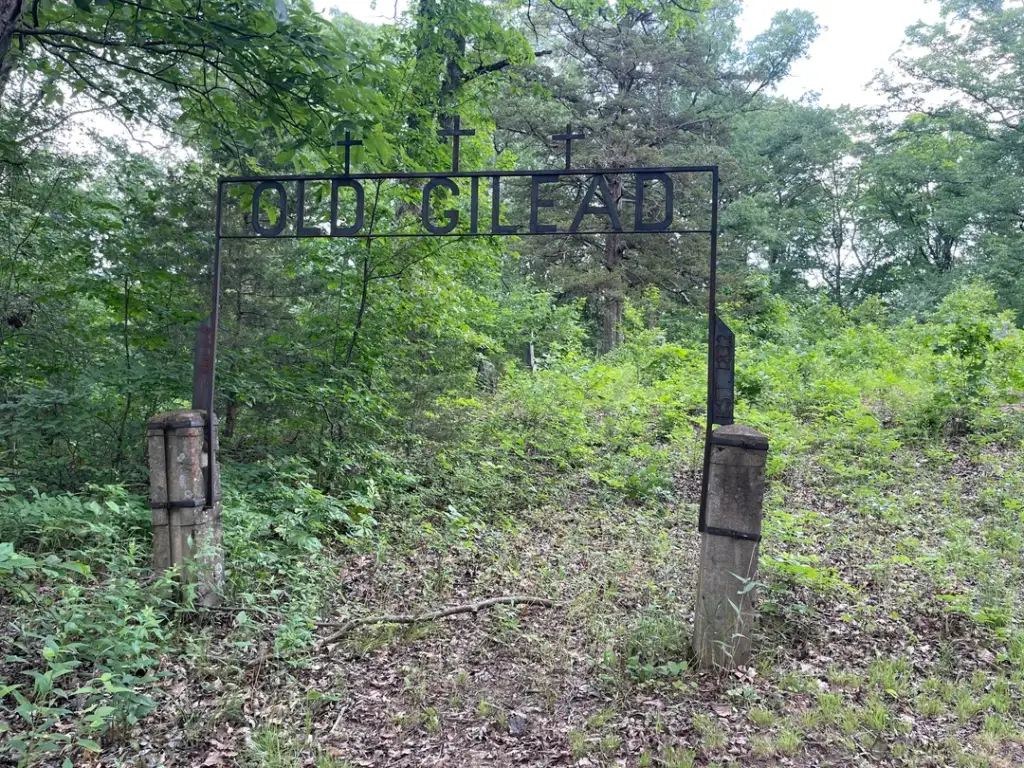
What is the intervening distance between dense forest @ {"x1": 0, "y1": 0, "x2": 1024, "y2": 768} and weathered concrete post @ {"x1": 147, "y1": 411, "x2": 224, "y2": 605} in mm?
159

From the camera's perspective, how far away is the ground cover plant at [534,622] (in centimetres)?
302

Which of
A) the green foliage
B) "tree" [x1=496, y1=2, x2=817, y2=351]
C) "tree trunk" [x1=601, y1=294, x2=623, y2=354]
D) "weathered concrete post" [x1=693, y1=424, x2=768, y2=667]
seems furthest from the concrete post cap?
"tree trunk" [x1=601, y1=294, x2=623, y2=354]

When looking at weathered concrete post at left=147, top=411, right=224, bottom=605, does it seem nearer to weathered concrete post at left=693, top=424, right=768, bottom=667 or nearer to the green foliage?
the green foliage

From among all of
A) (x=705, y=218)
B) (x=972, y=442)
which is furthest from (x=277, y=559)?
(x=705, y=218)

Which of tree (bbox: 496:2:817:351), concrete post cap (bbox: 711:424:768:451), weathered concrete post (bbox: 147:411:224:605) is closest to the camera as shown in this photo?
concrete post cap (bbox: 711:424:768:451)

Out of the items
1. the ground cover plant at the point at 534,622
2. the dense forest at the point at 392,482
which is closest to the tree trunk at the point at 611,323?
the dense forest at the point at 392,482

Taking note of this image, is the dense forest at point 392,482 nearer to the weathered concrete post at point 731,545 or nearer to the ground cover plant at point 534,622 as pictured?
the ground cover plant at point 534,622

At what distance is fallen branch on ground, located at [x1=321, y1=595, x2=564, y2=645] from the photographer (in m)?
4.02

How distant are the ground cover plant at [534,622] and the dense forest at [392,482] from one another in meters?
0.02

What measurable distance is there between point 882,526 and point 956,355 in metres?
4.05

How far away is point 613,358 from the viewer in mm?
13836

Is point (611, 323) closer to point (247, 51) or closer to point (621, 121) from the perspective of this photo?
point (621, 121)

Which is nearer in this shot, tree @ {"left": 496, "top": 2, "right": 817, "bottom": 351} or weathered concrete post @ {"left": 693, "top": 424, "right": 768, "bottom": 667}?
weathered concrete post @ {"left": 693, "top": 424, "right": 768, "bottom": 667}

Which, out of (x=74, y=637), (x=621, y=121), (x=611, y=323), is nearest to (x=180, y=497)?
(x=74, y=637)
